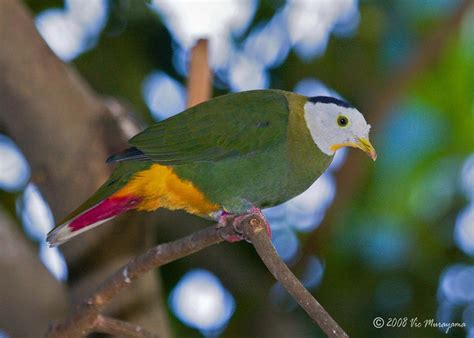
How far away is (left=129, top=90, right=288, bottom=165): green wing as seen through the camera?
2658 millimetres

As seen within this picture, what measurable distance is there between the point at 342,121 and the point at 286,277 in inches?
35.5

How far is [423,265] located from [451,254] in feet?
0.50

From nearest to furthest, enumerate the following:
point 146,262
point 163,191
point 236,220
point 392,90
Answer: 1. point 146,262
2. point 236,220
3. point 163,191
4. point 392,90

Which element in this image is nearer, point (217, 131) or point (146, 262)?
point (146, 262)

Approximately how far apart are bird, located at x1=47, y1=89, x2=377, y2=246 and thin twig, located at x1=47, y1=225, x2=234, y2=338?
0.95 feet

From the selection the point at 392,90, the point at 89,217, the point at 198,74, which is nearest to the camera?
the point at 89,217

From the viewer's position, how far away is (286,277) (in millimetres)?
1960

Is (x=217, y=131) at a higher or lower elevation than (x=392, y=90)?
higher

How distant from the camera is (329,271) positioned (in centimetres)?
395

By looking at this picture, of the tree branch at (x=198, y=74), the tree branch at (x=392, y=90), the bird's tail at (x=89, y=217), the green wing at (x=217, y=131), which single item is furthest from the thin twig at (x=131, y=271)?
the tree branch at (x=392, y=90)

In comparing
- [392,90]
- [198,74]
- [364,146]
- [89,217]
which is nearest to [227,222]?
[89,217]

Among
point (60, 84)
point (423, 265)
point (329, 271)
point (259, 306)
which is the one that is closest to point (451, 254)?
point (423, 265)

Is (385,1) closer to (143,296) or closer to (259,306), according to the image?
(259,306)

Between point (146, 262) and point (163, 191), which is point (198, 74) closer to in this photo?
point (163, 191)
